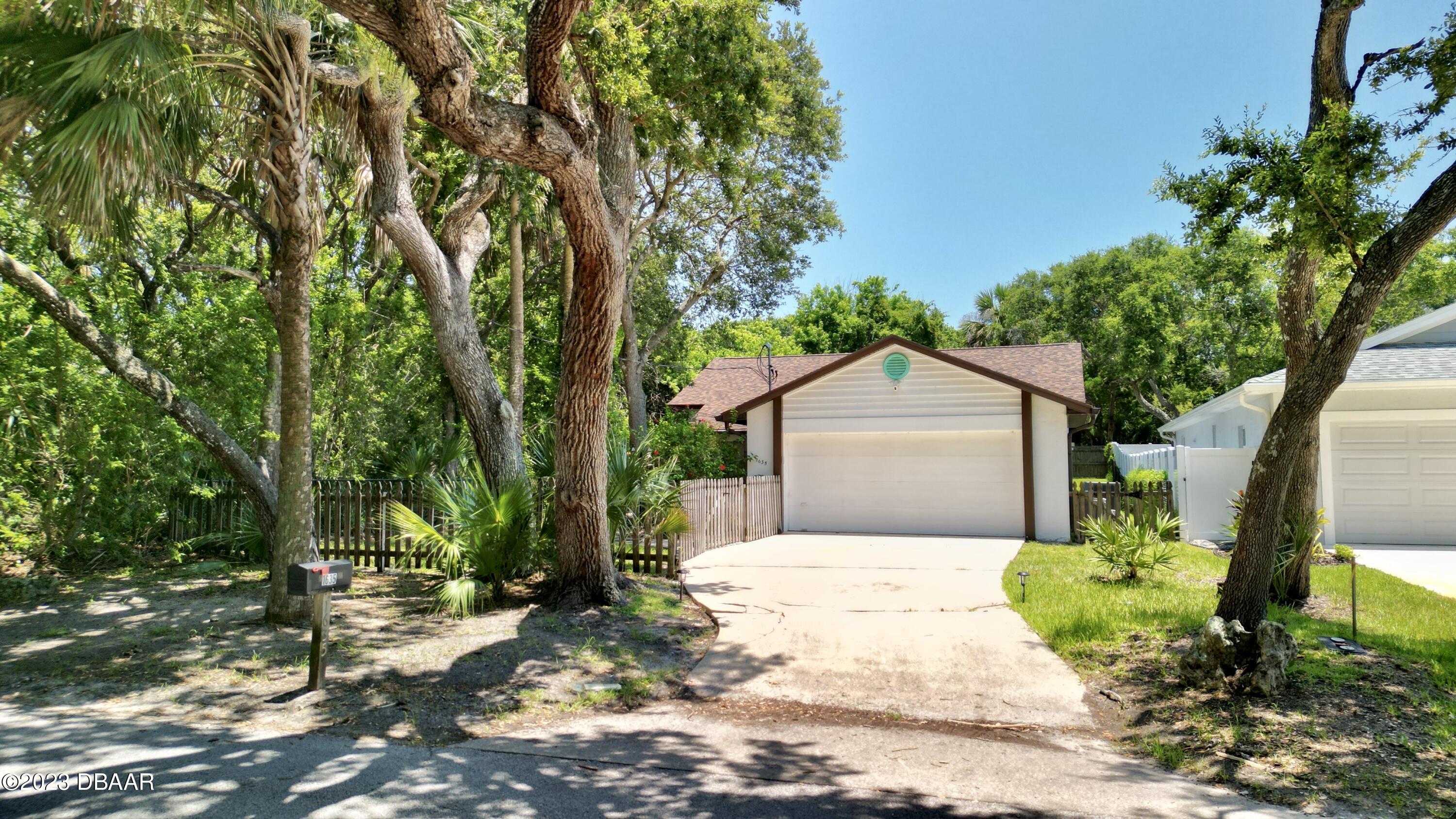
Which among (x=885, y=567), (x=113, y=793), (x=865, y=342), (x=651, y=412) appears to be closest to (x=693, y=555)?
(x=885, y=567)

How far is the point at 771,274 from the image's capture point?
23.5 metres

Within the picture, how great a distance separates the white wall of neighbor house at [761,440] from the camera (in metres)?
17.8

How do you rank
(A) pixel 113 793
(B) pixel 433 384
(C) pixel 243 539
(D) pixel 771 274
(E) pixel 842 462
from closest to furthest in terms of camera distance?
(A) pixel 113 793
(C) pixel 243 539
(E) pixel 842 462
(B) pixel 433 384
(D) pixel 771 274

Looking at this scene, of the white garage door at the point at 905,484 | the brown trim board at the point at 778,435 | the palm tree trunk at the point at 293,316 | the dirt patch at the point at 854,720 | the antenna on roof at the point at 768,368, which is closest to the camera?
the dirt patch at the point at 854,720

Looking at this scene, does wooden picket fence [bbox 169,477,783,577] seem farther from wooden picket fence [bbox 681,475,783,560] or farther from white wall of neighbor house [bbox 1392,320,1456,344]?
white wall of neighbor house [bbox 1392,320,1456,344]

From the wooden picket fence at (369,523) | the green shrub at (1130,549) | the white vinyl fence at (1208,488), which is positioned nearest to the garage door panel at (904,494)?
the white vinyl fence at (1208,488)

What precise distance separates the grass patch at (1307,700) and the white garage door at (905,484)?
24.0 ft

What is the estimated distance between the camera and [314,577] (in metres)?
5.80

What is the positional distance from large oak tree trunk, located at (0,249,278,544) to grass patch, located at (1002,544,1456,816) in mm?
8159

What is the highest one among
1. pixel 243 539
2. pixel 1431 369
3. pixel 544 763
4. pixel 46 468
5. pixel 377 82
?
pixel 377 82

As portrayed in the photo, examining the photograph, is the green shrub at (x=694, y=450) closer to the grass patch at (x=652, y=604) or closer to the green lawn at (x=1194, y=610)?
the grass patch at (x=652, y=604)

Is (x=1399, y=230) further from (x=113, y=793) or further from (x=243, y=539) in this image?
(x=243, y=539)

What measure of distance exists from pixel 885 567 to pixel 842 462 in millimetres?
5838

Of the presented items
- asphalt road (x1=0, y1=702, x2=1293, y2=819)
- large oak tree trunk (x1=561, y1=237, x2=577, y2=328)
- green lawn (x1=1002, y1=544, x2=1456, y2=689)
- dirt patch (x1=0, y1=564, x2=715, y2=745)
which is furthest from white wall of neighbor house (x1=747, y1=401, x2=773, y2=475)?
asphalt road (x1=0, y1=702, x2=1293, y2=819)
